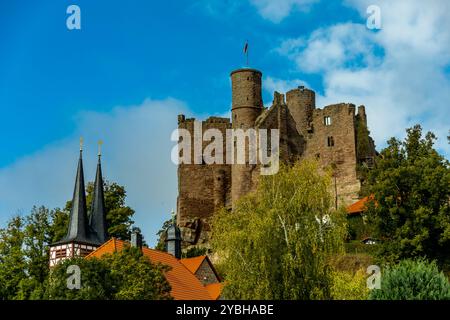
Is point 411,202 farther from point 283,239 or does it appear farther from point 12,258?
point 12,258

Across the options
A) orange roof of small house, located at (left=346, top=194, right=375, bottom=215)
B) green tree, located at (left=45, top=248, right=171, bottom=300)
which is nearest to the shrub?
green tree, located at (left=45, top=248, right=171, bottom=300)

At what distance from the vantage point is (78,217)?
5441 cm

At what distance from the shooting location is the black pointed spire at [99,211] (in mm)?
55000

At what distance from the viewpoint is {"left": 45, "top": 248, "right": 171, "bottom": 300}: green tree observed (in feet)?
108

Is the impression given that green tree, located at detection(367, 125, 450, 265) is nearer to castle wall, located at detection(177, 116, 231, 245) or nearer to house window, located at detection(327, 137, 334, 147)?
house window, located at detection(327, 137, 334, 147)

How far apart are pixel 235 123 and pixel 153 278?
124 feet

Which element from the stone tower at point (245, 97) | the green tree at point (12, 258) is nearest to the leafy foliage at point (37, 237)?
the green tree at point (12, 258)

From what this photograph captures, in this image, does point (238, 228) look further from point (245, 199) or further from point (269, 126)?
point (269, 126)

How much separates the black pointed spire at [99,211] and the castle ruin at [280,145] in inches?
505

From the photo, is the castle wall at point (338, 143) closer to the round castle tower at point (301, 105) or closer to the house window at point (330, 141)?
the house window at point (330, 141)

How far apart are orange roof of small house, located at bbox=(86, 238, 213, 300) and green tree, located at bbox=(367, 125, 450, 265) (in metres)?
9.08
